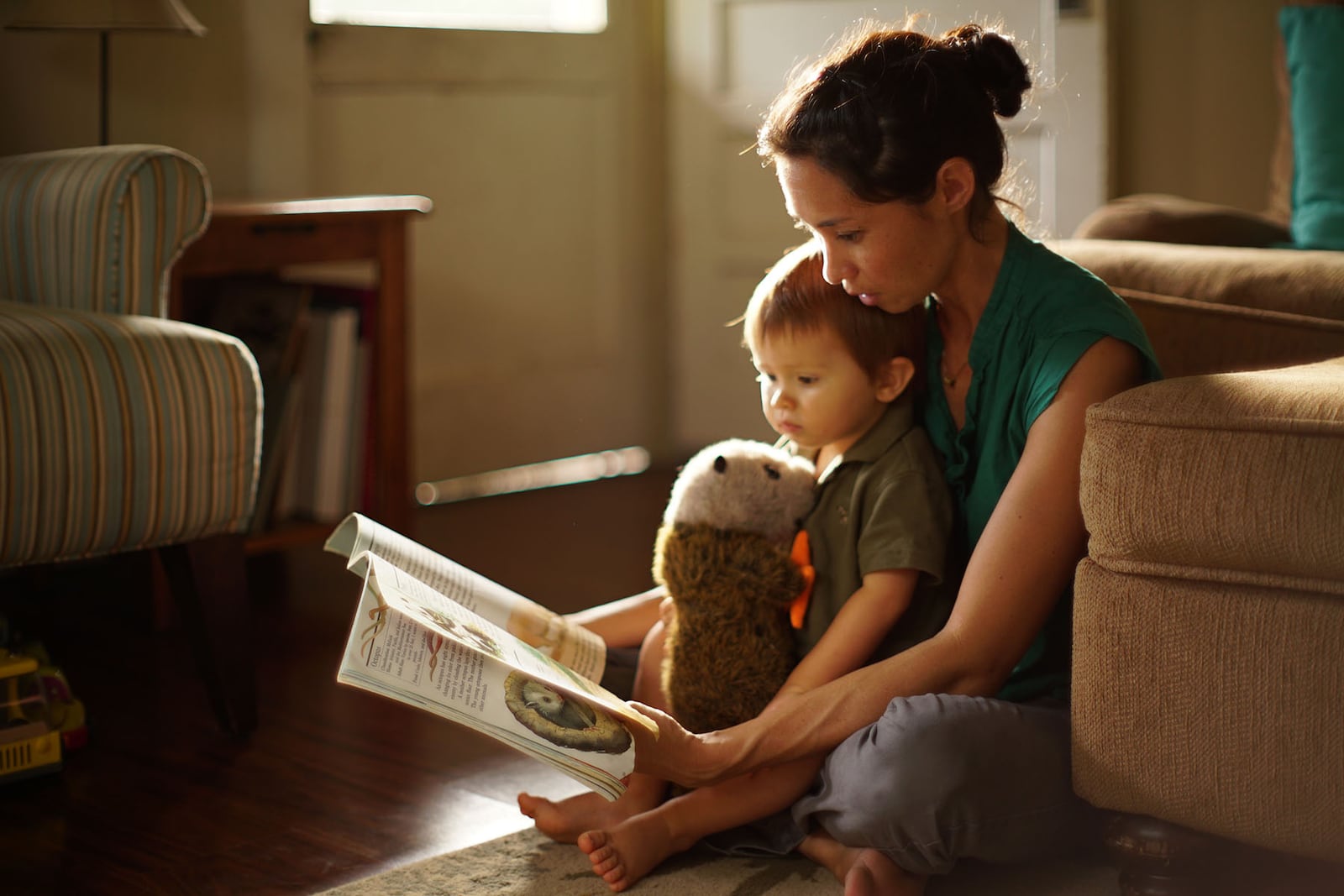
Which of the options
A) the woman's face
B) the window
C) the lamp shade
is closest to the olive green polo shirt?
the woman's face

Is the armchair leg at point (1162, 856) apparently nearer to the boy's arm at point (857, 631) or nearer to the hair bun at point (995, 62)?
the boy's arm at point (857, 631)

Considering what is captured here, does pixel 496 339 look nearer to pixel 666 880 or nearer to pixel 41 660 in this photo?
pixel 41 660

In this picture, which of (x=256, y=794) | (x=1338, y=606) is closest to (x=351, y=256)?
(x=256, y=794)

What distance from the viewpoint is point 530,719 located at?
1007 mm

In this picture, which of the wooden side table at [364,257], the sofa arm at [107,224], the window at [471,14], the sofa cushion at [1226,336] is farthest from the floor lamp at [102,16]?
the sofa cushion at [1226,336]

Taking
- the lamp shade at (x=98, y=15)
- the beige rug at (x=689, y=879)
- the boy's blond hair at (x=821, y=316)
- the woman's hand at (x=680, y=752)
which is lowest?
the beige rug at (x=689, y=879)

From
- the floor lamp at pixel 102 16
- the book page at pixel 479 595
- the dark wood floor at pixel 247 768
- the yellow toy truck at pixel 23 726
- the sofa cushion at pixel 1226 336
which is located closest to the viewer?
the book page at pixel 479 595

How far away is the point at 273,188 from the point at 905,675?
5.85ft

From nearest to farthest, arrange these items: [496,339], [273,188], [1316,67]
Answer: [1316,67]
[273,188]
[496,339]

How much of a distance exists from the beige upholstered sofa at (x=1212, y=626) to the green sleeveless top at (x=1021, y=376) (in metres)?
0.13

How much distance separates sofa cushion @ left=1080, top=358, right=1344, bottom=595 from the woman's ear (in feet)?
0.81

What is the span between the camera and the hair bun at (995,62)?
46.8 inches

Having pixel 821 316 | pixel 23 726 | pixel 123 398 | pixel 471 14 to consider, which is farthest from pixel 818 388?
pixel 471 14

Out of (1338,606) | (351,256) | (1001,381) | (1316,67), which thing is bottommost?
(1338,606)
